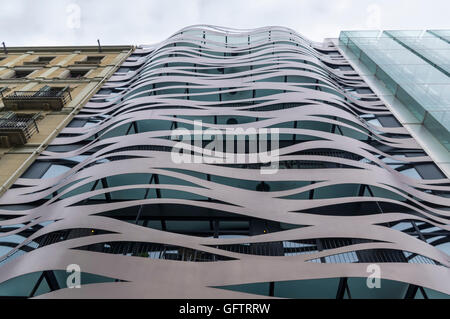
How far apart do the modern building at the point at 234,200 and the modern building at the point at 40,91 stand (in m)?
0.91

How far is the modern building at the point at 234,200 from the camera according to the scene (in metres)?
8.29

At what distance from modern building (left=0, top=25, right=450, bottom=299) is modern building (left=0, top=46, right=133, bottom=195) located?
2.99 ft

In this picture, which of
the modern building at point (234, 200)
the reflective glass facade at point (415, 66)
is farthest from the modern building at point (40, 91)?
the reflective glass facade at point (415, 66)

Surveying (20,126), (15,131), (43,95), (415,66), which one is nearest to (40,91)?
(43,95)

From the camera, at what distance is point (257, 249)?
10320 millimetres

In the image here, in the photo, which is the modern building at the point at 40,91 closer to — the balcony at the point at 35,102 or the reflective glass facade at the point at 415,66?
the balcony at the point at 35,102

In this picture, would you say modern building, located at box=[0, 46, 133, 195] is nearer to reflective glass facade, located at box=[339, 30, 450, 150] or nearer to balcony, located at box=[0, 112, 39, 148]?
balcony, located at box=[0, 112, 39, 148]

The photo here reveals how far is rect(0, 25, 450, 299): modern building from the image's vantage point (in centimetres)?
829

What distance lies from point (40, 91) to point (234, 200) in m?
17.0

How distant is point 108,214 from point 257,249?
21.1ft

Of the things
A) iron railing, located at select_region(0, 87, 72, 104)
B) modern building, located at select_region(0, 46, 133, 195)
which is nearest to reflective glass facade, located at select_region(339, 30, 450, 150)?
modern building, located at select_region(0, 46, 133, 195)

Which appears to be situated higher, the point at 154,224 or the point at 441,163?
the point at 441,163
